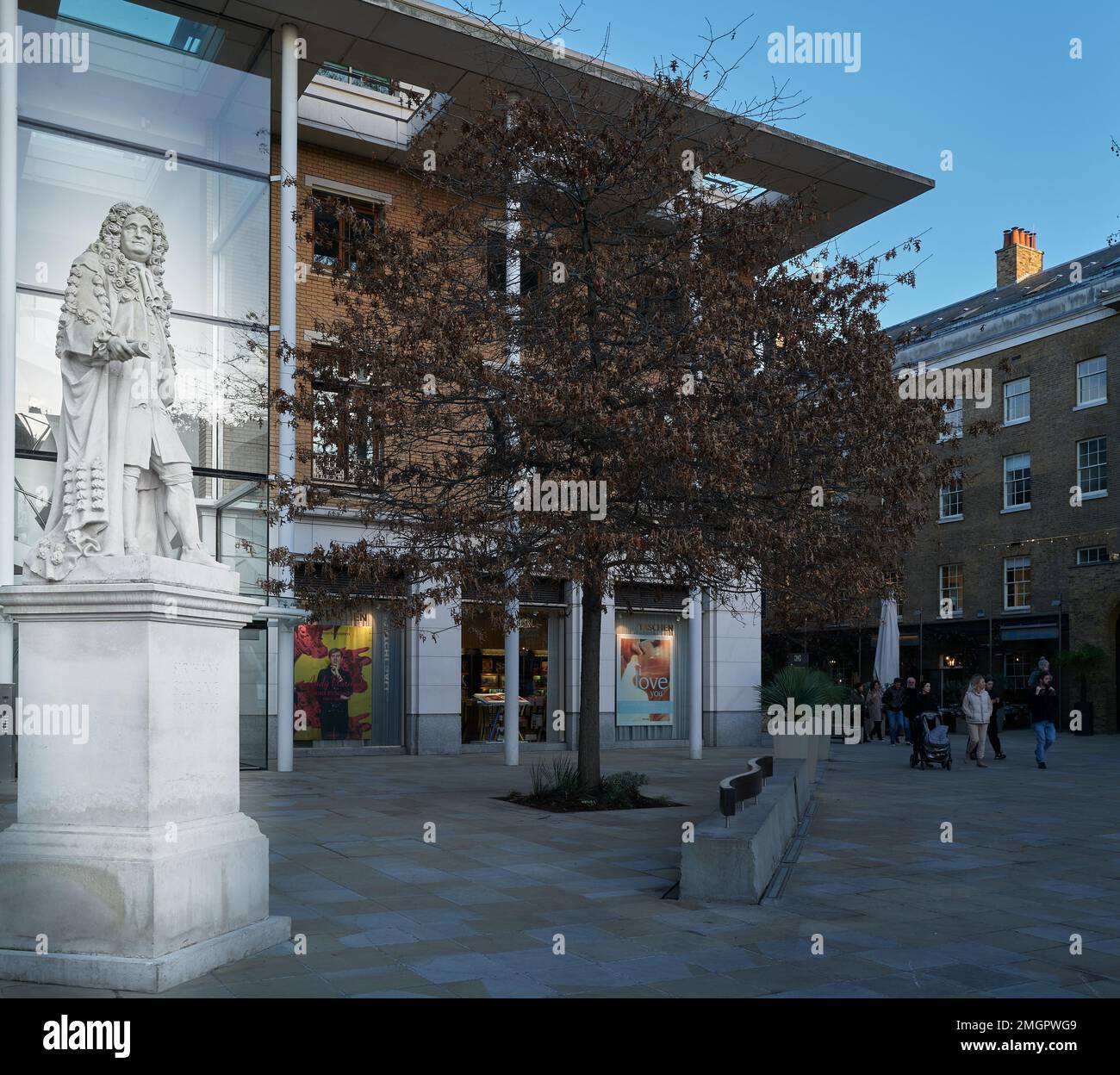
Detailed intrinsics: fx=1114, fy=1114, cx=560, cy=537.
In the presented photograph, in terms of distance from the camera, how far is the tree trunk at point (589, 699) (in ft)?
45.4

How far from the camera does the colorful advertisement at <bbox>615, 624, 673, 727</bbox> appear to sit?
2534cm

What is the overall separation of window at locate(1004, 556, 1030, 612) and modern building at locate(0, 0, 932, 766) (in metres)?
21.9

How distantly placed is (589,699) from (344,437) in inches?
173

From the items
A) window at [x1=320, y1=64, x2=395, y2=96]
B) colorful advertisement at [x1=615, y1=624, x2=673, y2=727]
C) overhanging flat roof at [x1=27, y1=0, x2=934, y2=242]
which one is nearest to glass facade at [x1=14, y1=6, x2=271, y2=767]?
overhanging flat roof at [x1=27, y1=0, x2=934, y2=242]

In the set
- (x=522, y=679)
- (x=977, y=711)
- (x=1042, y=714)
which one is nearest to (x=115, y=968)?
(x=522, y=679)

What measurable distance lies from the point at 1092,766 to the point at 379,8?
19111 mm

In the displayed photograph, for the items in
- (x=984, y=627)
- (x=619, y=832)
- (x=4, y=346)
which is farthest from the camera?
(x=984, y=627)

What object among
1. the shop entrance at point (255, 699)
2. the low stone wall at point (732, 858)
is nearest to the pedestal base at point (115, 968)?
the low stone wall at point (732, 858)

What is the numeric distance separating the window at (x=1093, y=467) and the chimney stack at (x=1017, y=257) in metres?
11.1

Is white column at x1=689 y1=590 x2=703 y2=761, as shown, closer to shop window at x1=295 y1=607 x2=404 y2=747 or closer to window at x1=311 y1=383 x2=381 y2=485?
shop window at x1=295 y1=607 x2=404 y2=747

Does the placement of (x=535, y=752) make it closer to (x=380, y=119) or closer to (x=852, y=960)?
(x=380, y=119)

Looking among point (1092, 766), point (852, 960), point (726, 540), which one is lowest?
point (1092, 766)
